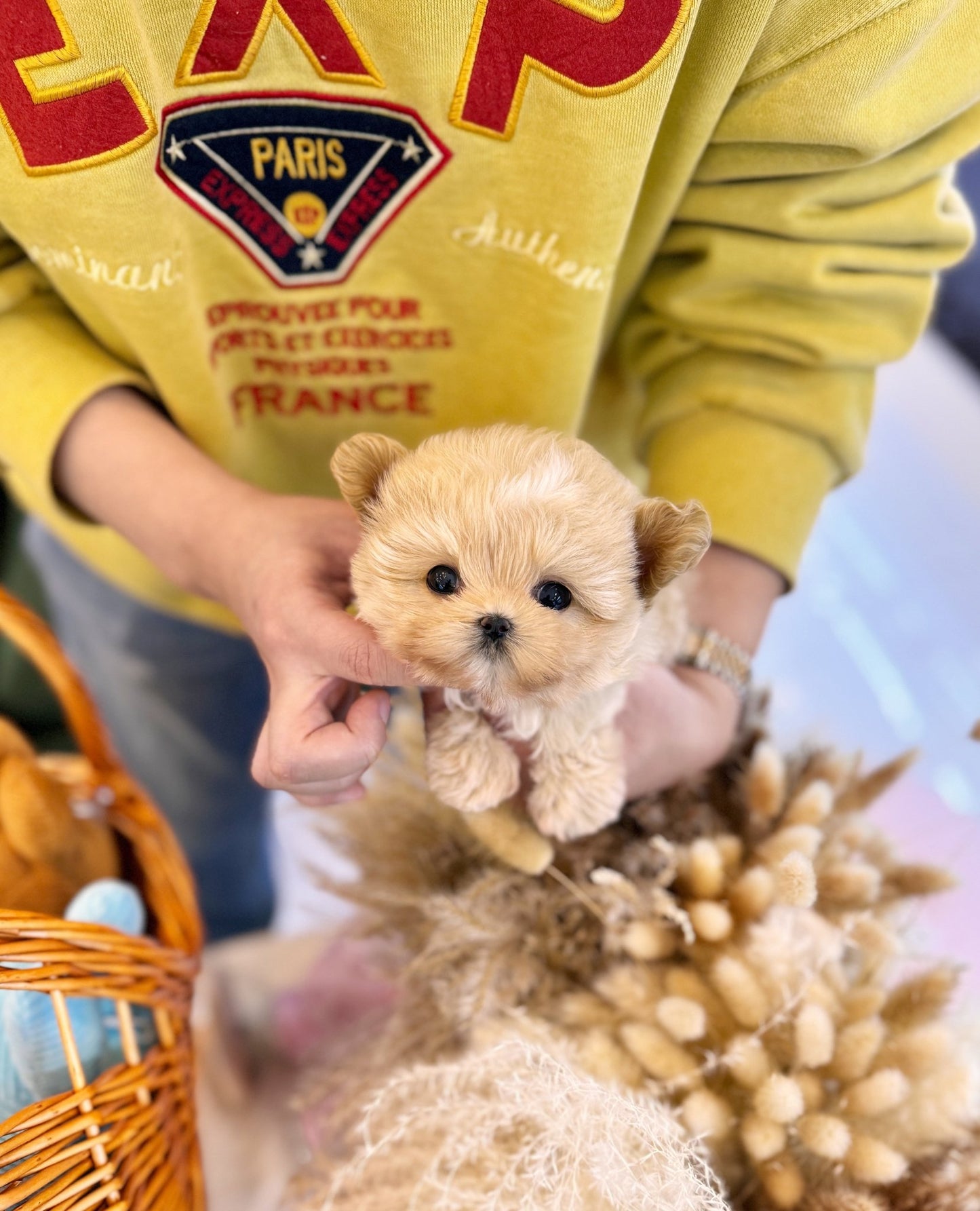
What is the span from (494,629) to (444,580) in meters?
0.03

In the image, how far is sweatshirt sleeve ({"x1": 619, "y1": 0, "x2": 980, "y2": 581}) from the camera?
513 mm

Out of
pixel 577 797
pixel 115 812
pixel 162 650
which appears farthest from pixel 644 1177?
pixel 162 650

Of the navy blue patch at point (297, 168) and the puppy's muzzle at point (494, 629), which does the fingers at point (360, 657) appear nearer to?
the puppy's muzzle at point (494, 629)

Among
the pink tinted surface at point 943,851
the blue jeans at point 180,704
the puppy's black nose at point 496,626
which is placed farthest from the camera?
the blue jeans at point 180,704

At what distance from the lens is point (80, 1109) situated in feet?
1.69

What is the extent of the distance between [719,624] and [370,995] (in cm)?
55

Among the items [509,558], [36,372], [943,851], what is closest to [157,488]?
[36,372]

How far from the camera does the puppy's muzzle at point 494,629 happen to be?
38 cm

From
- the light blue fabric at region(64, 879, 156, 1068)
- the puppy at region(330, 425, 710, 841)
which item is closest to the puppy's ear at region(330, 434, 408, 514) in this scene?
the puppy at region(330, 425, 710, 841)

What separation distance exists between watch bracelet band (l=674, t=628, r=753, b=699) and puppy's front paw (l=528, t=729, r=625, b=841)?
0.42 ft

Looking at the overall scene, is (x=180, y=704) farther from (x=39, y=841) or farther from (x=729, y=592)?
(x=729, y=592)

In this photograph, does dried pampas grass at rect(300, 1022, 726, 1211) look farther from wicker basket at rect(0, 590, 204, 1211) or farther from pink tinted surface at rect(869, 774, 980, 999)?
pink tinted surface at rect(869, 774, 980, 999)

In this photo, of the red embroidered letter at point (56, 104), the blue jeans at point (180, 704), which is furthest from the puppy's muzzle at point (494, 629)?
the blue jeans at point (180, 704)

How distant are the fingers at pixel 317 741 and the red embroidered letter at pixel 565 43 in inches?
13.2
